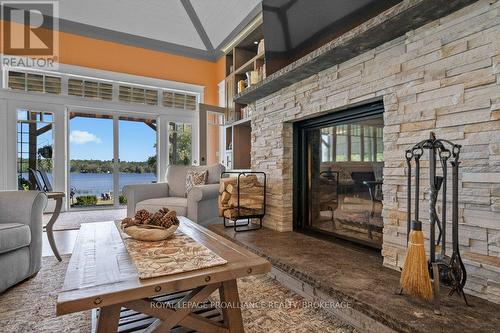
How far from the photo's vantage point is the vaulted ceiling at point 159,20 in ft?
14.3

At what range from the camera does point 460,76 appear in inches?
48.3

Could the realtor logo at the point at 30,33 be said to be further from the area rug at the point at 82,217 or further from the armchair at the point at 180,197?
the armchair at the point at 180,197

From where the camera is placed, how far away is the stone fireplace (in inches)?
44.5

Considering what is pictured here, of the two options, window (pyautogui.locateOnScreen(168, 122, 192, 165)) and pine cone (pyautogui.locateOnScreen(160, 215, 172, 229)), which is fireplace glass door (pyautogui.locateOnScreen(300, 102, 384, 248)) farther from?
window (pyautogui.locateOnScreen(168, 122, 192, 165))

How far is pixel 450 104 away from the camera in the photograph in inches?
49.6

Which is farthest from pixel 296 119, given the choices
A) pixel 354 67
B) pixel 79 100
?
pixel 79 100

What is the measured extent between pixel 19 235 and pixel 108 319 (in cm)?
→ 133

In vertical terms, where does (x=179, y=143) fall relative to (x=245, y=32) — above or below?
below

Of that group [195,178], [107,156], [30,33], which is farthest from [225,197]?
[30,33]

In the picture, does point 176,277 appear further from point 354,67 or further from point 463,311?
point 354,67

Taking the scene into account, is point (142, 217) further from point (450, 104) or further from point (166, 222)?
point (450, 104)

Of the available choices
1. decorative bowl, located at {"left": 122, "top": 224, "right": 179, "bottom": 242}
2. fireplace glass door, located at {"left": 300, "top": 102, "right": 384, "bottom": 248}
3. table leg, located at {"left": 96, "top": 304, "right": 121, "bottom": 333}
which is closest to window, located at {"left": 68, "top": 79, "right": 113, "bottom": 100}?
fireplace glass door, located at {"left": 300, "top": 102, "right": 384, "bottom": 248}

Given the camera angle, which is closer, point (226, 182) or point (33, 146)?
point (226, 182)

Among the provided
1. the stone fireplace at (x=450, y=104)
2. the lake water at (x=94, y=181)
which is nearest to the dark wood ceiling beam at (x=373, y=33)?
the stone fireplace at (x=450, y=104)
